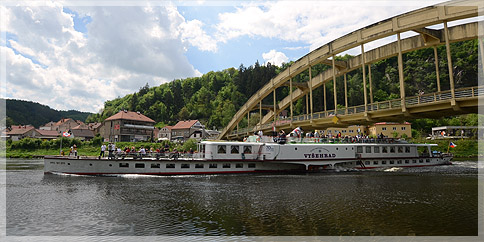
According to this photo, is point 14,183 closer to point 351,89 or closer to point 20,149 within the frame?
point 20,149

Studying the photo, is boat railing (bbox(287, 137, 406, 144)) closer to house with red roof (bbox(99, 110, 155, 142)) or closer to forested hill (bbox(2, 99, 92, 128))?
house with red roof (bbox(99, 110, 155, 142))

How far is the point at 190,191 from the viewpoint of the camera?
17.9 metres

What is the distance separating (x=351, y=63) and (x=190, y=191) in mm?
33436

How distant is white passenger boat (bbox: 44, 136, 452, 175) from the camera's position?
2550 cm

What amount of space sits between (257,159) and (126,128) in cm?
7283

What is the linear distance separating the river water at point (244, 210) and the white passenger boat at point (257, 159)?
5.46m

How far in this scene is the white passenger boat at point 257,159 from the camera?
2550 cm

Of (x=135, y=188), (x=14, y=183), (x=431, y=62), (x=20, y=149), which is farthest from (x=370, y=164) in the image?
(x=431, y=62)

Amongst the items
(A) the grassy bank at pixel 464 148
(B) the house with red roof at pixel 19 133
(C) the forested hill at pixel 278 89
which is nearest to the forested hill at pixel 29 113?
(C) the forested hill at pixel 278 89

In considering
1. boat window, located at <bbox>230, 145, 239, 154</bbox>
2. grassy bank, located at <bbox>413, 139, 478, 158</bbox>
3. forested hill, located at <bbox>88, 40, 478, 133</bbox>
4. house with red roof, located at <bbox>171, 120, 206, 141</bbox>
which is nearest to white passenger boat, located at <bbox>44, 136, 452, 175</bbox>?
boat window, located at <bbox>230, 145, 239, 154</bbox>

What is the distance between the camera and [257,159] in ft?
91.9

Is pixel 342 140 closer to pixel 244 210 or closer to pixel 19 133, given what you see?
pixel 244 210

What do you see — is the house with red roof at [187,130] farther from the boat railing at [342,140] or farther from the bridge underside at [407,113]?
the boat railing at [342,140]

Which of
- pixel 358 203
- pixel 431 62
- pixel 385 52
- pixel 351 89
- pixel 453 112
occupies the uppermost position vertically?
pixel 431 62
